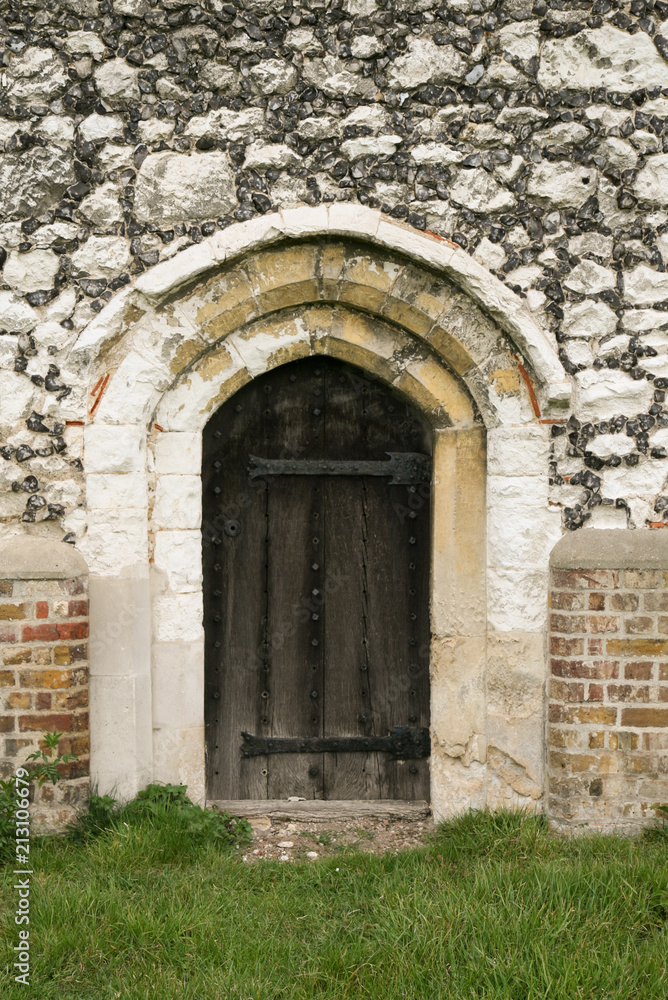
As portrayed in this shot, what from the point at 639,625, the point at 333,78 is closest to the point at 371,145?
the point at 333,78

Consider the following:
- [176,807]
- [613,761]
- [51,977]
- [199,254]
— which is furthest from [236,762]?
[199,254]

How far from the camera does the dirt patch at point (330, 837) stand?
3156mm

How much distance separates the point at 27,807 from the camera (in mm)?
2998

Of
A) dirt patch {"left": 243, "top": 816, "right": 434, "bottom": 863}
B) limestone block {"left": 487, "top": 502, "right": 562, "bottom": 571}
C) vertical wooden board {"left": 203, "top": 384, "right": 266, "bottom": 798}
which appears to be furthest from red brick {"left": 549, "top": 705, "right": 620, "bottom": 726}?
vertical wooden board {"left": 203, "top": 384, "right": 266, "bottom": 798}

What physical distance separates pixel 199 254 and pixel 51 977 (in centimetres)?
254

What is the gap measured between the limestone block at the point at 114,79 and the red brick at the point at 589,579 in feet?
8.61

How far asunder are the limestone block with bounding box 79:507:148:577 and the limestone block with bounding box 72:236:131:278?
0.98m

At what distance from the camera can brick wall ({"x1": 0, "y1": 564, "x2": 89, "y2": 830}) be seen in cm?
304

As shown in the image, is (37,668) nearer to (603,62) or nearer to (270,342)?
(270,342)

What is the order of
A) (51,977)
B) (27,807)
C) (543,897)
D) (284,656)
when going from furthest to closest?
(284,656), (27,807), (543,897), (51,977)

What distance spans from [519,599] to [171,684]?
152 centimetres

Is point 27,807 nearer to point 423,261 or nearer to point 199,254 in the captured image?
point 199,254

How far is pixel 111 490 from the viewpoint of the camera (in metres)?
3.10

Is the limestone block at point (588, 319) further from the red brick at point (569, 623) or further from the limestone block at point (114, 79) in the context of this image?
the limestone block at point (114, 79)
